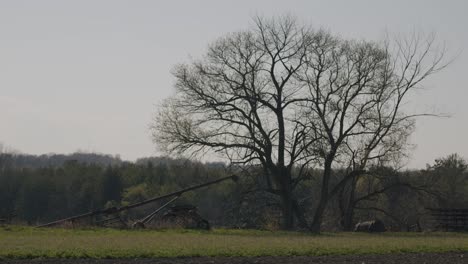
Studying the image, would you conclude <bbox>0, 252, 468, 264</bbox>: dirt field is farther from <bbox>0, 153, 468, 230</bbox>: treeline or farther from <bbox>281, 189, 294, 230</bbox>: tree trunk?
<bbox>0, 153, 468, 230</bbox>: treeline

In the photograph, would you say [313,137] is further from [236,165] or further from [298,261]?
[298,261]

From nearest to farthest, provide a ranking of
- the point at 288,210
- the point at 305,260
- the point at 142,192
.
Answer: the point at 305,260
the point at 288,210
the point at 142,192

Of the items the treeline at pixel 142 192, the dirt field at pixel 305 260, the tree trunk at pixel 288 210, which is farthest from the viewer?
the treeline at pixel 142 192

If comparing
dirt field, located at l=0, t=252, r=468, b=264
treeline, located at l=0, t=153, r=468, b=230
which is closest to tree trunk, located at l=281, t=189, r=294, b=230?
treeline, located at l=0, t=153, r=468, b=230

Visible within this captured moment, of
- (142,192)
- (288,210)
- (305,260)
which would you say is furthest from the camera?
(142,192)

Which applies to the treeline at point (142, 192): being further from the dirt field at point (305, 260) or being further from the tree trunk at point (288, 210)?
the dirt field at point (305, 260)

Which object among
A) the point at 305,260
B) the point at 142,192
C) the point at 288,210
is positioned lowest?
the point at 305,260

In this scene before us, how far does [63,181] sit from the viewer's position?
10419cm

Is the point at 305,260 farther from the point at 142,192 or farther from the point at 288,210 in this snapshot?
the point at 142,192

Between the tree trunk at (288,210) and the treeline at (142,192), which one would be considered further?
the treeline at (142,192)

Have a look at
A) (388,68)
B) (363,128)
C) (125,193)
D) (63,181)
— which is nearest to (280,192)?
(363,128)

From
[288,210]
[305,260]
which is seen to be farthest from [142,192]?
[305,260]

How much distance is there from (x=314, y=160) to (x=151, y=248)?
21.6 metres

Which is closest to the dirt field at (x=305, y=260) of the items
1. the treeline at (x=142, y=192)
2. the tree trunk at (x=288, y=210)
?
the tree trunk at (x=288, y=210)
